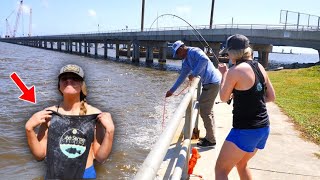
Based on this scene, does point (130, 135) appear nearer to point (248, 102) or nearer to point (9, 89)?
point (248, 102)

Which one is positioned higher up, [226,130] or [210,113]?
[210,113]

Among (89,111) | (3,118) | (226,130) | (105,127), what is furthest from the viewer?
(3,118)

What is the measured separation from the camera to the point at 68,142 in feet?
8.06

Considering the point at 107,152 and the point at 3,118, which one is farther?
the point at 3,118

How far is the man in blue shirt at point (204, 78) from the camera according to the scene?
19.5 ft

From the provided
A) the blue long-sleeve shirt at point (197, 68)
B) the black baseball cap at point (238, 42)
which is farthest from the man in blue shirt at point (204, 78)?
the black baseball cap at point (238, 42)

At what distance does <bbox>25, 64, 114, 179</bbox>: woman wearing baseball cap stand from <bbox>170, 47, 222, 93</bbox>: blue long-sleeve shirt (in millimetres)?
3367

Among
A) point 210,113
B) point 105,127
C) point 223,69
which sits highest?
point 223,69

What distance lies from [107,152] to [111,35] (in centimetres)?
6895

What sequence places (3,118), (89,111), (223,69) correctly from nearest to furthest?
(89,111) → (223,69) → (3,118)

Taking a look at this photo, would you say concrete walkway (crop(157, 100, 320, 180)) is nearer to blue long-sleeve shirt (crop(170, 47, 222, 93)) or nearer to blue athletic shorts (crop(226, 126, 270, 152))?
blue long-sleeve shirt (crop(170, 47, 222, 93))

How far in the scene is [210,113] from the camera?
620 cm

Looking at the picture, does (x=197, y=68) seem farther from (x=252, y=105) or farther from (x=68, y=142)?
(x=68, y=142)

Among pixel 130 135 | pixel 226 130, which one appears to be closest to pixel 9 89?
pixel 130 135
